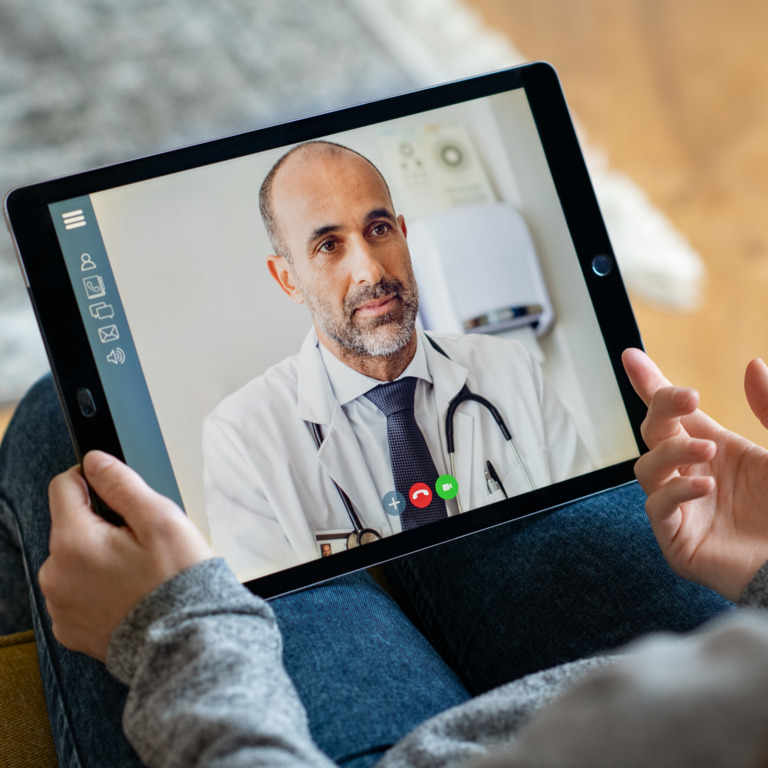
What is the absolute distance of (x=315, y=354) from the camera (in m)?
0.59

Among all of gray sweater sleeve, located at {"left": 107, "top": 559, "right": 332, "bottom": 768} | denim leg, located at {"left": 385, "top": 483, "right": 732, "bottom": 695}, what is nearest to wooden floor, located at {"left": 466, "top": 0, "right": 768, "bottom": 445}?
denim leg, located at {"left": 385, "top": 483, "right": 732, "bottom": 695}

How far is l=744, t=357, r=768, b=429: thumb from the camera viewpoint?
58cm

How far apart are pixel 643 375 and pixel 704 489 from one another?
4.9 inches

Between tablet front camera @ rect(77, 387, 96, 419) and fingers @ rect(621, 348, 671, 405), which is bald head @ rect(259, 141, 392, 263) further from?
fingers @ rect(621, 348, 671, 405)

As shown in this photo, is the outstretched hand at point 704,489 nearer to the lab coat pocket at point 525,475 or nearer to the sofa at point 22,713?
the lab coat pocket at point 525,475

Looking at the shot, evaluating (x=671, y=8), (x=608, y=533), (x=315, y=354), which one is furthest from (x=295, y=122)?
(x=671, y=8)

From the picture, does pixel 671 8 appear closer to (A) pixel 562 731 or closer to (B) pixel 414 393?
(B) pixel 414 393

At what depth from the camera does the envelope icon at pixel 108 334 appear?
555 millimetres

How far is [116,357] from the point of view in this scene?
0.56 m

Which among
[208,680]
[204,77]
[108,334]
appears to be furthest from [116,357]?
[204,77]

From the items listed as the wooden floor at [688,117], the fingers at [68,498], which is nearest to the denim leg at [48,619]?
the fingers at [68,498]

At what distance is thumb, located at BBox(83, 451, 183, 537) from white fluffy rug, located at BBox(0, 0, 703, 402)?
0.70 m

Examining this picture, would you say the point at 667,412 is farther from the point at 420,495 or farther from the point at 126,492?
the point at 126,492

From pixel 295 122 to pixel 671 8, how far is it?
4.32 feet
